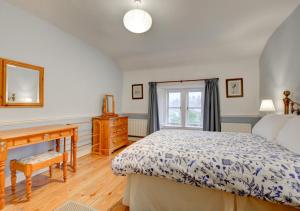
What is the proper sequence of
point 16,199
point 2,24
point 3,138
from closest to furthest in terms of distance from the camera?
point 3,138, point 16,199, point 2,24

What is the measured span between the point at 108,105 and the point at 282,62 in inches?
138

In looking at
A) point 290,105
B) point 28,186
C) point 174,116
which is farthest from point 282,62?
point 28,186

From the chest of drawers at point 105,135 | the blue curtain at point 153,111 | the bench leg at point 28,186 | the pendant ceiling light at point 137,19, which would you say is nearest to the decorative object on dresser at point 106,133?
the chest of drawers at point 105,135

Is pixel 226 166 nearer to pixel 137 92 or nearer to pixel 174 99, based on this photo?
pixel 174 99

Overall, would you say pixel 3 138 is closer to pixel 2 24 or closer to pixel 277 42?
pixel 2 24

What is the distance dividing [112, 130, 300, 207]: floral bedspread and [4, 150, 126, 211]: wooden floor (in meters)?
0.54

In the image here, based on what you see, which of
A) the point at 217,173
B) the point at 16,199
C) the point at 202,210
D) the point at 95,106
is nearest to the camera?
the point at 217,173

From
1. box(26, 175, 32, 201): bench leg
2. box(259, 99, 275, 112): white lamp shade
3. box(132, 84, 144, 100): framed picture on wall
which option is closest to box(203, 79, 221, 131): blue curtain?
box(259, 99, 275, 112): white lamp shade

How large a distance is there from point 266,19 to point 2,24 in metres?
3.67

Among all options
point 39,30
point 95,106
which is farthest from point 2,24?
point 95,106

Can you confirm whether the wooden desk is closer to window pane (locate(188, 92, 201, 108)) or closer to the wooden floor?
the wooden floor

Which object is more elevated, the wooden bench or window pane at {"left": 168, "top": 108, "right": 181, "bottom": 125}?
window pane at {"left": 168, "top": 108, "right": 181, "bottom": 125}

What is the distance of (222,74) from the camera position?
12.5ft

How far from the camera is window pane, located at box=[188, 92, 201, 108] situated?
4209 millimetres
